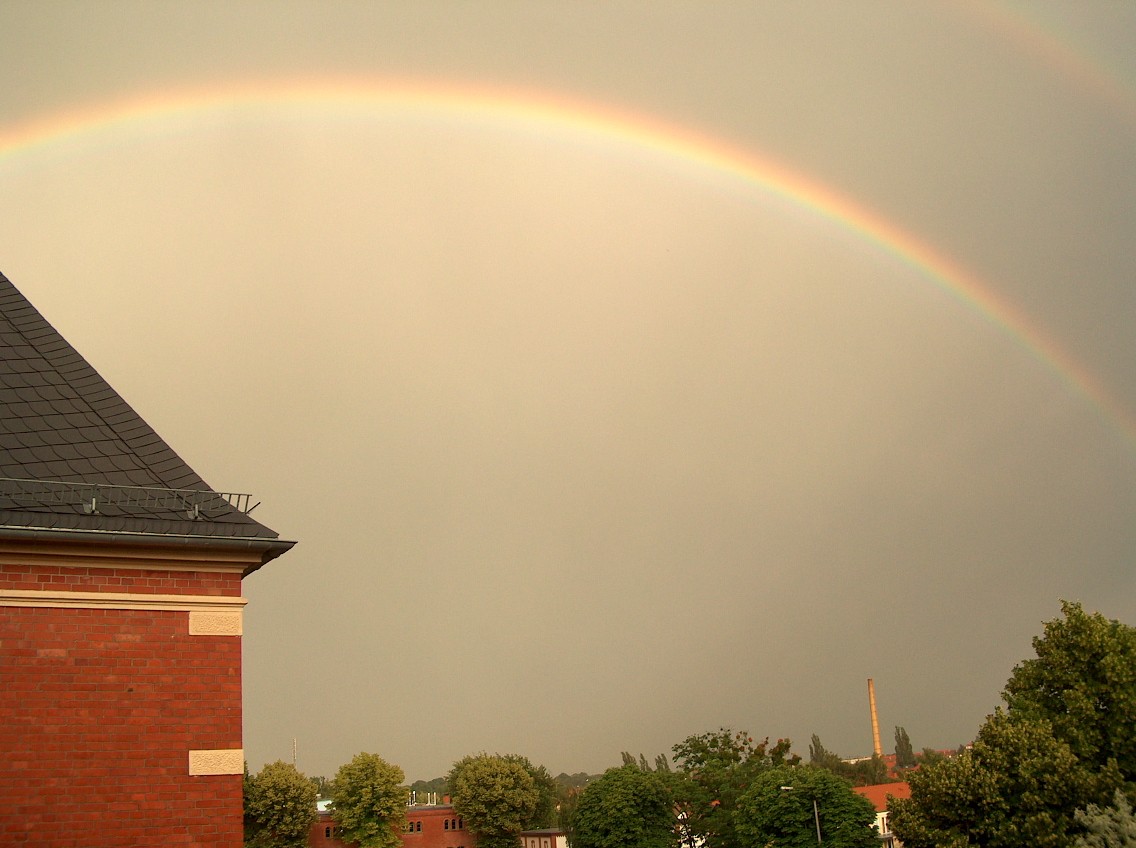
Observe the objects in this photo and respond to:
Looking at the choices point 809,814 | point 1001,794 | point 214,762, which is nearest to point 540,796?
point 809,814

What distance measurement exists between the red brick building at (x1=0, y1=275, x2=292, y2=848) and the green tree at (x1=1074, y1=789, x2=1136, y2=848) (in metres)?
27.9

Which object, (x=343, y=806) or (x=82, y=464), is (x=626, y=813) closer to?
(x=343, y=806)

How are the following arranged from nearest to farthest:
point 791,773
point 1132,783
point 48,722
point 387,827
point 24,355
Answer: point 48,722
point 24,355
point 1132,783
point 791,773
point 387,827

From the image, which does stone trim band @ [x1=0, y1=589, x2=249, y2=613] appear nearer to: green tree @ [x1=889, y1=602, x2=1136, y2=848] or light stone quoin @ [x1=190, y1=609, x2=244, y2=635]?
light stone quoin @ [x1=190, y1=609, x2=244, y2=635]

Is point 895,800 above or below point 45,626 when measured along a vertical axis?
below

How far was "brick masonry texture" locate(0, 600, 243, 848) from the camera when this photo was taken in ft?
48.0

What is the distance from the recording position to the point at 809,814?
2148 inches

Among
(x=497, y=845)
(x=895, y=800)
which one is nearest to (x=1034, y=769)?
(x=895, y=800)

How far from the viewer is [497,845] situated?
92.8m

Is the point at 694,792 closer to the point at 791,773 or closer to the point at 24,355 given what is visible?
the point at 791,773

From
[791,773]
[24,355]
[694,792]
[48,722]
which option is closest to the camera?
[48,722]

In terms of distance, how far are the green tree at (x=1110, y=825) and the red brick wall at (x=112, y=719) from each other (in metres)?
27.9

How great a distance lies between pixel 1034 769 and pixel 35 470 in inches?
1307

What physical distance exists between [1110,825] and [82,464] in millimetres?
31563
